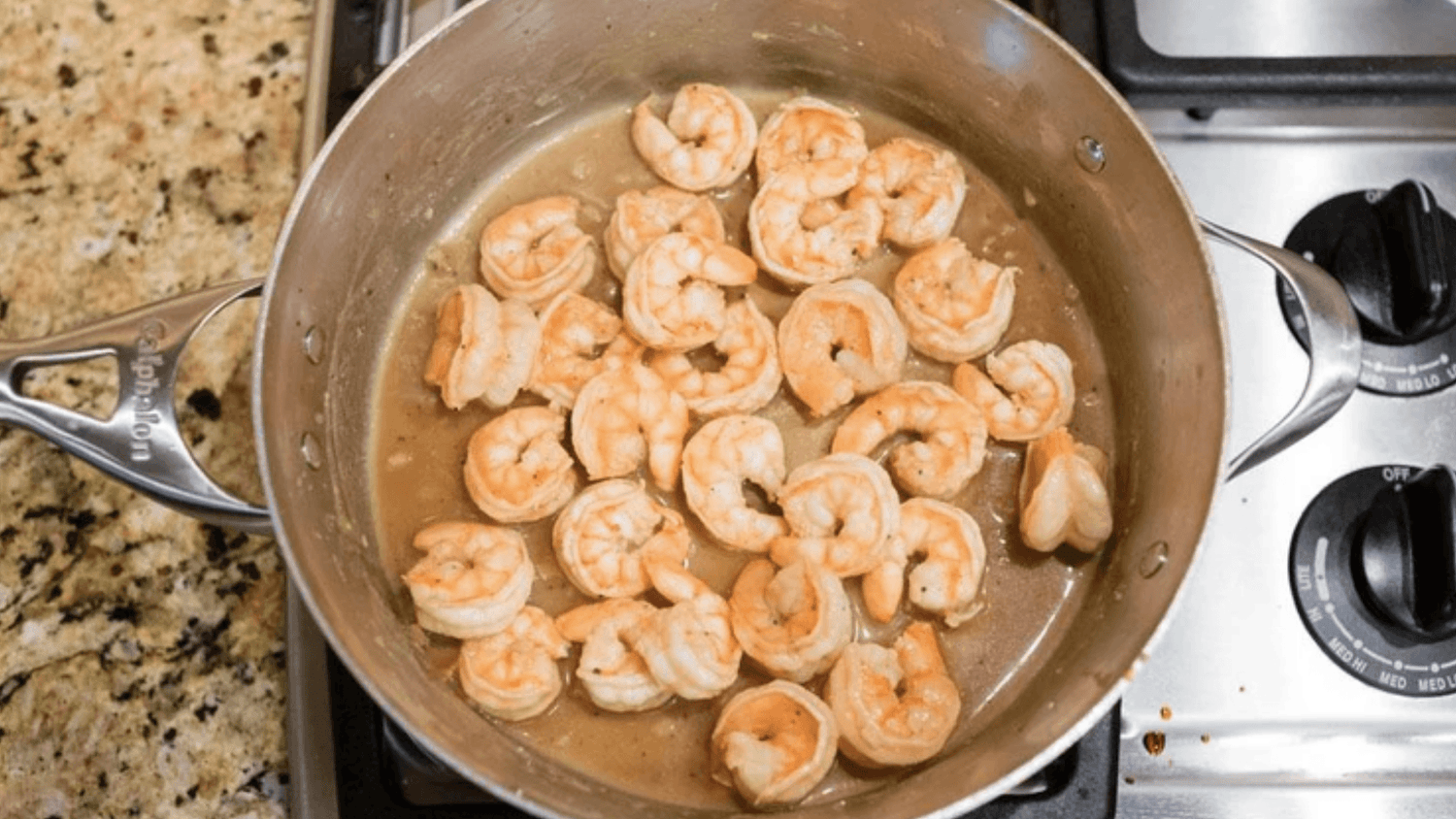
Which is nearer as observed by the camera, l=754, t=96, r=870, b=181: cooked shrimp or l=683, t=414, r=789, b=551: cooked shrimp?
l=683, t=414, r=789, b=551: cooked shrimp

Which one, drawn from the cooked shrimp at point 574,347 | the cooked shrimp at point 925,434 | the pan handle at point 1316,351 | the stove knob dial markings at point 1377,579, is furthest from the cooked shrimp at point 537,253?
the stove knob dial markings at point 1377,579

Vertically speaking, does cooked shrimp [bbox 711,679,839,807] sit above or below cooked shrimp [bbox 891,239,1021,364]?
below

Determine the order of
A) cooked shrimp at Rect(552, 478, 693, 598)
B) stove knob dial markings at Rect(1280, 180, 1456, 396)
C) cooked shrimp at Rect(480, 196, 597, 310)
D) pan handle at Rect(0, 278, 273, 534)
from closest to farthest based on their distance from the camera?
pan handle at Rect(0, 278, 273, 534), stove knob dial markings at Rect(1280, 180, 1456, 396), cooked shrimp at Rect(552, 478, 693, 598), cooked shrimp at Rect(480, 196, 597, 310)

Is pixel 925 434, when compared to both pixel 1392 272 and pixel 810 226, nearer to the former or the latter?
pixel 810 226

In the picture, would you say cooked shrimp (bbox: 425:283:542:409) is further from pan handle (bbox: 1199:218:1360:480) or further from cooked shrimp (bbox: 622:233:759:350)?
pan handle (bbox: 1199:218:1360:480)

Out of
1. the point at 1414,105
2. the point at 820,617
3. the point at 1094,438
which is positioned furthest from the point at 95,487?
the point at 1414,105

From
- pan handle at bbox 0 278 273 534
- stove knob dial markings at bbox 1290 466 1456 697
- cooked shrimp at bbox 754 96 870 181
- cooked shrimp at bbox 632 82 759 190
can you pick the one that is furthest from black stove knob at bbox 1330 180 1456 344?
pan handle at bbox 0 278 273 534

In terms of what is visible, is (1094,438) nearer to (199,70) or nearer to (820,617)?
(820,617)
